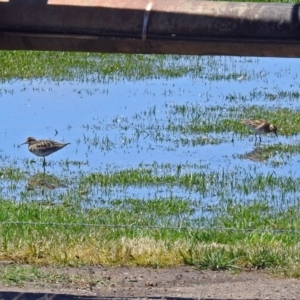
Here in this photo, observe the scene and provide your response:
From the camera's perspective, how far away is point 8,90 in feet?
67.6

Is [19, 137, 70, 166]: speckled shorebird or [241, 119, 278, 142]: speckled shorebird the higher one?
[241, 119, 278, 142]: speckled shorebird

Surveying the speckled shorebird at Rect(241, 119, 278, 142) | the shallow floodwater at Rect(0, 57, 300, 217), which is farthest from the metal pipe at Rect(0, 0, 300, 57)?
the speckled shorebird at Rect(241, 119, 278, 142)

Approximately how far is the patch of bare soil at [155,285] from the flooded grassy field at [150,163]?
228 millimetres

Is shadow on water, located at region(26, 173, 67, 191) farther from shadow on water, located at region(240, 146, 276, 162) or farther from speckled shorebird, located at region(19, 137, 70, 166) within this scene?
shadow on water, located at region(240, 146, 276, 162)

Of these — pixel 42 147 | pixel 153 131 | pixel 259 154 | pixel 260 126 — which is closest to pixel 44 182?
pixel 42 147

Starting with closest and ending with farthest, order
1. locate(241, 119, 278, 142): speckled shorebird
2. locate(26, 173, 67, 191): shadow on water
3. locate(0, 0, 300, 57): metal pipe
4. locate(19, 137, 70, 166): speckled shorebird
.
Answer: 1. locate(0, 0, 300, 57): metal pipe
2. locate(26, 173, 67, 191): shadow on water
3. locate(19, 137, 70, 166): speckled shorebird
4. locate(241, 119, 278, 142): speckled shorebird

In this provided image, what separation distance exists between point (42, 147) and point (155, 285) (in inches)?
302

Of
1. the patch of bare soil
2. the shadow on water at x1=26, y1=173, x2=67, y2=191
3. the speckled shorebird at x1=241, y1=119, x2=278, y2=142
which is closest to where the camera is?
the patch of bare soil

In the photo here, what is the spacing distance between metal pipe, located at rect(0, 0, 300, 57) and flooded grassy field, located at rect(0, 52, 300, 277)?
2207 mm

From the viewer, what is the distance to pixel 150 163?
14.9 metres

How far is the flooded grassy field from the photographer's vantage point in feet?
28.6

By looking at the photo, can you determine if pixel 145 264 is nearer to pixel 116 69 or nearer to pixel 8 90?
pixel 8 90

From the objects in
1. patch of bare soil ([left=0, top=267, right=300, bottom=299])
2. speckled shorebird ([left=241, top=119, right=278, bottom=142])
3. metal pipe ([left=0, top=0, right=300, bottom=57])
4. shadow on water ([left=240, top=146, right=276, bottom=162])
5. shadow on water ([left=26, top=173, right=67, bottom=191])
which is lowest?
patch of bare soil ([left=0, top=267, right=300, bottom=299])

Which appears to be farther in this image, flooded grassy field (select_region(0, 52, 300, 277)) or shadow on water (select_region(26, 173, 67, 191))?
shadow on water (select_region(26, 173, 67, 191))
